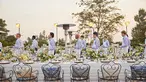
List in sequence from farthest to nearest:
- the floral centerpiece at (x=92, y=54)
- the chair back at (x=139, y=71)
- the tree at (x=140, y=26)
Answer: the tree at (x=140, y=26) → the floral centerpiece at (x=92, y=54) → the chair back at (x=139, y=71)

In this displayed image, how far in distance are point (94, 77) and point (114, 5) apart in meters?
13.0

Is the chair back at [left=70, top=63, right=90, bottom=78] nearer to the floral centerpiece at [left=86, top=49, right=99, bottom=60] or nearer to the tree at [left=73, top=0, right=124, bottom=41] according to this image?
the floral centerpiece at [left=86, top=49, right=99, bottom=60]

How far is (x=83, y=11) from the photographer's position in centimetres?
1900

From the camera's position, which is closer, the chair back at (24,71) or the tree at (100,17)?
the chair back at (24,71)

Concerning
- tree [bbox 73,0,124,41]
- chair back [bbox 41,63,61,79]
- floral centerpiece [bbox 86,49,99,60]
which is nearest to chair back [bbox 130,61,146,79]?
floral centerpiece [bbox 86,49,99,60]

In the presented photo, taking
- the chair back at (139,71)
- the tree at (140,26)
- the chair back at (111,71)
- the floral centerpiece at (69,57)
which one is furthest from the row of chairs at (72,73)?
the tree at (140,26)

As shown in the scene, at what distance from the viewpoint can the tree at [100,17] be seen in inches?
739

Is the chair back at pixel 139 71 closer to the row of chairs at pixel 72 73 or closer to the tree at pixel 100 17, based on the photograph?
the row of chairs at pixel 72 73

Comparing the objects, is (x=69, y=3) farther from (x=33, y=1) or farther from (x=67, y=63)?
(x=67, y=63)

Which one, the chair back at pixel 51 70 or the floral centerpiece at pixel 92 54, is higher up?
the floral centerpiece at pixel 92 54

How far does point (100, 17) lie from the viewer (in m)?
19.2

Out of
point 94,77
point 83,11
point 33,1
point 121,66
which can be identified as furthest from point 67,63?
point 83,11

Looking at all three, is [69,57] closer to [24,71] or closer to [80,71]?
[80,71]

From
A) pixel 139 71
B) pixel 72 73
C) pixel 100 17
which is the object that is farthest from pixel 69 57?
pixel 100 17
